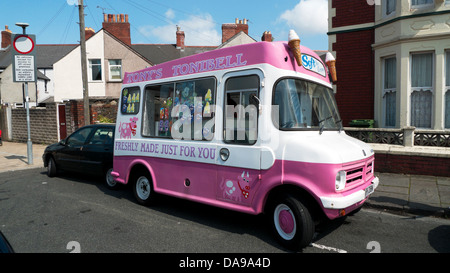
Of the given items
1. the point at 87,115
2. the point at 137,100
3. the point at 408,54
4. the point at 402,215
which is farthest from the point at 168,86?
the point at 87,115

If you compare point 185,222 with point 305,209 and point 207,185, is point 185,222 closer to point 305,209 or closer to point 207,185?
point 207,185

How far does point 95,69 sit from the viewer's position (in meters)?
23.1

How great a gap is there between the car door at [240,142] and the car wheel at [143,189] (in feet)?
6.00

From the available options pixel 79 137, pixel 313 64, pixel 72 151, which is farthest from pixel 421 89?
pixel 72 151

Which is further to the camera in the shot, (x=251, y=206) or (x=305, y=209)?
(x=251, y=206)

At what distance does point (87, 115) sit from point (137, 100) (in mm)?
8499

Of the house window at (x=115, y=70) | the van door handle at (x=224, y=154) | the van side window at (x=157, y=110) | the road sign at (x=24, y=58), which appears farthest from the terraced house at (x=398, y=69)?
the house window at (x=115, y=70)

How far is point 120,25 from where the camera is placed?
25703mm

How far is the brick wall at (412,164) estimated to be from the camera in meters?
7.11

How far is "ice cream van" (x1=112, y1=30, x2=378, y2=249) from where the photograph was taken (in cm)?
379

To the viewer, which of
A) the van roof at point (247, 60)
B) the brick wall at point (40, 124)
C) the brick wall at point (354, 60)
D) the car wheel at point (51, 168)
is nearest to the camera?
the van roof at point (247, 60)

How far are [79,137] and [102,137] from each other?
97cm

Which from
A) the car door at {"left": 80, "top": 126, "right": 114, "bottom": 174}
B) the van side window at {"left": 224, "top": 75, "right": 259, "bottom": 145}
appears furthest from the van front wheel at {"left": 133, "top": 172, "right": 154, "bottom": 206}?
the van side window at {"left": 224, "top": 75, "right": 259, "bottom": 145}

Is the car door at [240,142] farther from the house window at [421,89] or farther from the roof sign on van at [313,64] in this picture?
the house window at [421,89]
